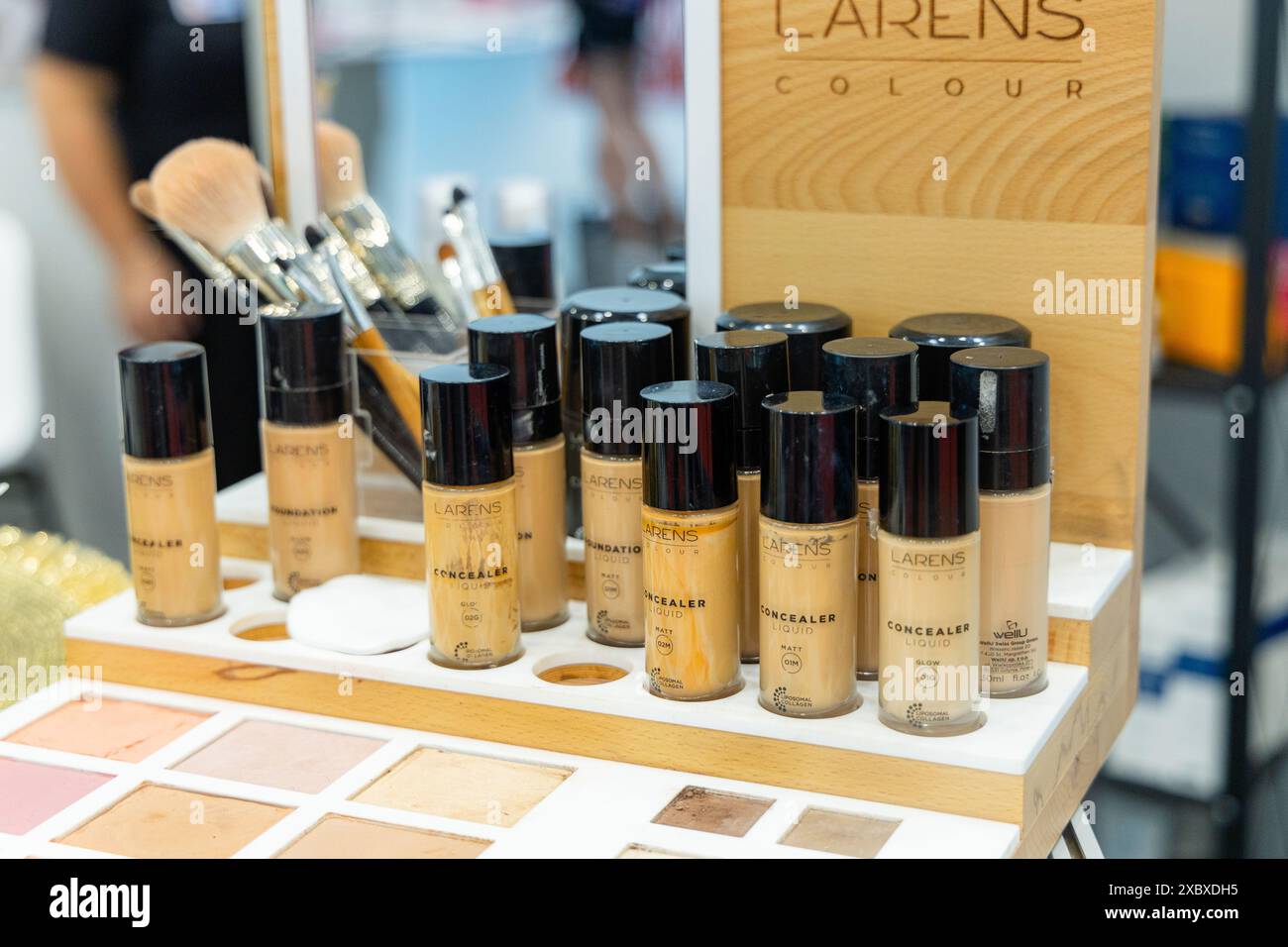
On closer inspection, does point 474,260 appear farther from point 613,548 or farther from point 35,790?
point 35,790

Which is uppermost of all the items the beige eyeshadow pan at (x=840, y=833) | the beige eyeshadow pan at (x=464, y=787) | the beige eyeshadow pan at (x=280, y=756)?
the beige eyeshadow pan at (x=280, y=756)

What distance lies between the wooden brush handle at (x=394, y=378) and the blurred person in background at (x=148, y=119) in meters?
0.18

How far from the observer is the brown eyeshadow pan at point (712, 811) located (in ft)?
2.42

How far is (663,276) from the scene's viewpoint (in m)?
0.94

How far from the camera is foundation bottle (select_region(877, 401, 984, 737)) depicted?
706 mm

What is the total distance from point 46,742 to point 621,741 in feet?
1.03

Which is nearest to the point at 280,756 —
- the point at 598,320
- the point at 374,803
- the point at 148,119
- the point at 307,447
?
the point at 374,803

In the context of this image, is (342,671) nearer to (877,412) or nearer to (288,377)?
(288,377)

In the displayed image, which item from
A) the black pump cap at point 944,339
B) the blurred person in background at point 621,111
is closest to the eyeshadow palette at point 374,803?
the black pump cap at point 944,339

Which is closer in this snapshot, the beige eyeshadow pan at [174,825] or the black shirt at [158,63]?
the beige eyeshadow pan at [174,825]

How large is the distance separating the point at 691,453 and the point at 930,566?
13cm

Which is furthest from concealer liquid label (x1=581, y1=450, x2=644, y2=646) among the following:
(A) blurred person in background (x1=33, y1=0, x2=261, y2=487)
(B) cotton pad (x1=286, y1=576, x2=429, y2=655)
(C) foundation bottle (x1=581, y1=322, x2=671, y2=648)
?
(A) blurred person in background (x1=33, y1=0, x2=261, y2=487)

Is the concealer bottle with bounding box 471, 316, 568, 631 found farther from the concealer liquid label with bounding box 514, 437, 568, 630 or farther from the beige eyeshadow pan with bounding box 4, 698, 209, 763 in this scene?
the beige eyeshadow pan with bounding box 4, 698, 209, 763

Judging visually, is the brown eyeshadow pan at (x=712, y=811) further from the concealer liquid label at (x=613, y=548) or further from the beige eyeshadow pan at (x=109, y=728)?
the beige eyeshadow pan at (x=109, y=728)
